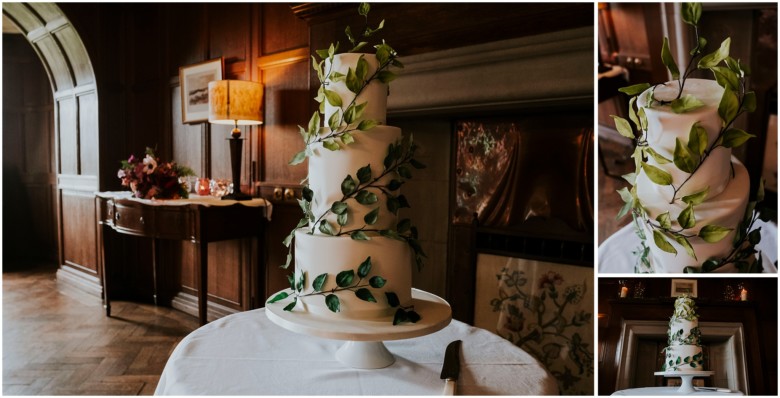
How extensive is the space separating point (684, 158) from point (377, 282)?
2.06 feet

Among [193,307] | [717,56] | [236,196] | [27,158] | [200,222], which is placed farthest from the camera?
[27,158]

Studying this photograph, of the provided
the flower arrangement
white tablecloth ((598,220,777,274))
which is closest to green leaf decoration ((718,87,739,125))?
white tablecloth ((598,220,777,274))

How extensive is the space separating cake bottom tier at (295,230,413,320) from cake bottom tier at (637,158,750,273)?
55 cm

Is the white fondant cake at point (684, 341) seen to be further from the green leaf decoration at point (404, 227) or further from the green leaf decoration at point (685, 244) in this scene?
the green leaf decoration at point (404, 227)

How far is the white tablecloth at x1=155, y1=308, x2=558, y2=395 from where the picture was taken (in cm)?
102

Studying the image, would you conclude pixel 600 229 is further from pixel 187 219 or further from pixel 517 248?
pixel 187 219

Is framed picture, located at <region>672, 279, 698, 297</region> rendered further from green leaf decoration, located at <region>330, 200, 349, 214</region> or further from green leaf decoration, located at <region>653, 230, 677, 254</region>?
green leaf decoration, located at <region>330, 200, 349, 214</region>

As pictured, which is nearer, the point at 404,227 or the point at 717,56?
the point at 717,56

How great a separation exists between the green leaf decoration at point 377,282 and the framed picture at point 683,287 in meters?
0.55

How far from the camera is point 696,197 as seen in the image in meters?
0.67

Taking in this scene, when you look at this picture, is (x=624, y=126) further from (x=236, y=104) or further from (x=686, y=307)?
(x=236, y=104)

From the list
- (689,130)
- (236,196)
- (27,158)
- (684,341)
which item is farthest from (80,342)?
(27,158)

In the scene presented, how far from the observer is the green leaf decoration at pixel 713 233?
0.66m

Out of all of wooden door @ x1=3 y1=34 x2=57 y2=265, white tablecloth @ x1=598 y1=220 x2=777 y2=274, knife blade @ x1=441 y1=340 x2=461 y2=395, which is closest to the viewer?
white tablecloth @ x1=598 y1=220 x2=777 y2=274
